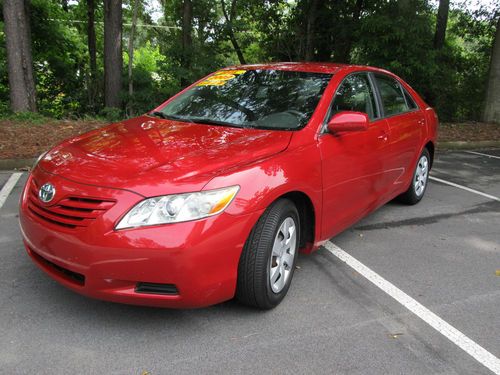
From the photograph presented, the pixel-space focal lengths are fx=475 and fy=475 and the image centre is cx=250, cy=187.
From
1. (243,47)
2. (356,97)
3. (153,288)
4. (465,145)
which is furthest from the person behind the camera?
(243,47)

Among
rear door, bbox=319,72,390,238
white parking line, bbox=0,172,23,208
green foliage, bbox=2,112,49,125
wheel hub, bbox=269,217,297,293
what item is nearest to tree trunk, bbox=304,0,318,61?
green foliage, bbox=2,112,49,125

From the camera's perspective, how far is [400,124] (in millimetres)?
4703

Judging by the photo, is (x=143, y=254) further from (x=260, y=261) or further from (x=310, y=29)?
(x=310, y=29)

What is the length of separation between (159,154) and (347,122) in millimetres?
1378

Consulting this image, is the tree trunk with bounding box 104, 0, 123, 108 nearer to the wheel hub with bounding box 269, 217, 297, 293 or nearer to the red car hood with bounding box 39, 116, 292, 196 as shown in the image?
the red car hood with bounding box 39, 116, 292, 196

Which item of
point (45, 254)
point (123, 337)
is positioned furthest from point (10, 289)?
point (123, 337)

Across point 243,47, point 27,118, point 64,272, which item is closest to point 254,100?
point 64,272

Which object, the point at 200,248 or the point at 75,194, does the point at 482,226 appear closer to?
the point at 200,248

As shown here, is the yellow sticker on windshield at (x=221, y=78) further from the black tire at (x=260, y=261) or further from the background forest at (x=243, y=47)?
the background forest at (x=243, y=47)

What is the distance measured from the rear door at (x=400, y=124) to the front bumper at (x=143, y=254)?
2384mm

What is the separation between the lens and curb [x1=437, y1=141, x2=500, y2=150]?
32.3 feet

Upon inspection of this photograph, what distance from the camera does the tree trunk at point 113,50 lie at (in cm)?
1132

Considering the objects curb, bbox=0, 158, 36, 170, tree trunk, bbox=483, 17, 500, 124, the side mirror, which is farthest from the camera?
tree trunk, bbox=483, 17, 500, 124

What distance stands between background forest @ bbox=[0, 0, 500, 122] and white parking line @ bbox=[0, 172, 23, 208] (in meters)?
4.38
